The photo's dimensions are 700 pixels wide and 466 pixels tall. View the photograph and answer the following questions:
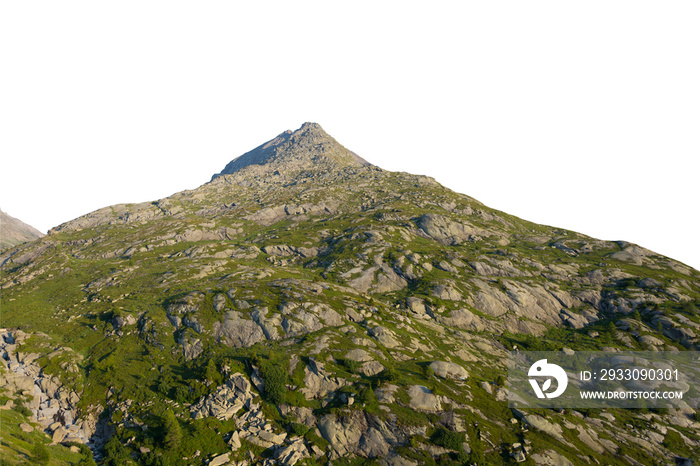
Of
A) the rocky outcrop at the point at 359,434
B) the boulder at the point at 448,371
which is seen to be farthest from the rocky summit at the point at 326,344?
the boulder at the point at 448,371

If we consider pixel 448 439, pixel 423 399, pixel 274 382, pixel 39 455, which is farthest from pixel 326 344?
pixel 39 455

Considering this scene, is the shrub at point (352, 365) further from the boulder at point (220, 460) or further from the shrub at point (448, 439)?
the boulder at point (220, 460)

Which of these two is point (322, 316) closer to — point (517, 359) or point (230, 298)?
point (230, 298)

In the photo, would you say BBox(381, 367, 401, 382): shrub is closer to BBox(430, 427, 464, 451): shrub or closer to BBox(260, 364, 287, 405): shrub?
BBox(430, 427, 464, 451): shrub

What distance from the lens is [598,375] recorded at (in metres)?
70.5

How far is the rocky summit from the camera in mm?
48312

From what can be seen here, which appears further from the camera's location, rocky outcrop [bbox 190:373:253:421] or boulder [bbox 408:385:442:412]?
boulder [bbox 408:385:442:412]

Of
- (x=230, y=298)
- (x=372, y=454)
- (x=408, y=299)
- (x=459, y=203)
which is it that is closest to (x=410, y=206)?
(x=459, y=203)

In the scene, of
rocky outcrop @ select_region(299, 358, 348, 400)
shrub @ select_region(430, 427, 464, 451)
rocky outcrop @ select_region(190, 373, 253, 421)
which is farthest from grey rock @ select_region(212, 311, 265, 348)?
shrub @ select_region(430, 427, 464, 451)

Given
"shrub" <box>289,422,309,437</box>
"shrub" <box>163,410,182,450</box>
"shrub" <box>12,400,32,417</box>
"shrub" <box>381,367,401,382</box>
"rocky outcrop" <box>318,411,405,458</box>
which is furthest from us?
"shrub" <box>381,367,401,382</box>

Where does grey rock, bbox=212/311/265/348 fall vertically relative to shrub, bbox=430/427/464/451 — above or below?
above

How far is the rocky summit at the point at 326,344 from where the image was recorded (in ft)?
159

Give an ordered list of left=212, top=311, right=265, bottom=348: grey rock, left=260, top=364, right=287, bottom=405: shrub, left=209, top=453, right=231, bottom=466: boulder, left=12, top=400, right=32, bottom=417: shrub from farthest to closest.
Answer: left=212, top=311, right=265, bottom=348: grey rock < left=260, top=364, right=287, bottom=405: shrub < left=12, top=400, right=32, bottom=417: shrub < left=209, top=453, right=231, bottom=466: boulder

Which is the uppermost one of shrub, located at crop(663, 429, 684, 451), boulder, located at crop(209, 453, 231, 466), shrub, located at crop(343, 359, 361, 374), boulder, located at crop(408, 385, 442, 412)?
shrub, located at crop(343, 359, 361, 374)
